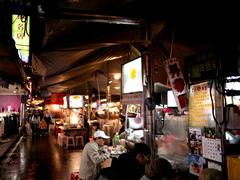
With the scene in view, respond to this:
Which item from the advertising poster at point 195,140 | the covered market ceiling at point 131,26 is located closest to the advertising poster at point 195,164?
the advertising poster at point 195,140

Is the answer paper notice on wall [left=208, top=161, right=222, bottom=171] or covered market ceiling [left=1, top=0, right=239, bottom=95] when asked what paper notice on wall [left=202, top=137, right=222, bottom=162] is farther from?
covered market ceiling [left=1, top=0, right=239, bottom=95]

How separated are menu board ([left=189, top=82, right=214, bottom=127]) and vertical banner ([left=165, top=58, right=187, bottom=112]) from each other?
27 cm

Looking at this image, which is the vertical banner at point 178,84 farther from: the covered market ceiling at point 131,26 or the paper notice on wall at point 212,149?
the paper notice on wall at point 212,149

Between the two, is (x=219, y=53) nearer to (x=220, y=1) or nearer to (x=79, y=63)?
(x=220, y=1)

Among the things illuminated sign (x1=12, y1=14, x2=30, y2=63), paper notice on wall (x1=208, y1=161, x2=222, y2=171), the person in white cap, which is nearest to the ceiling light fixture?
illuminated sign (x1=12, y1=14, x2=30, y2=63)

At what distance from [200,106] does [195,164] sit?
1.02 metres

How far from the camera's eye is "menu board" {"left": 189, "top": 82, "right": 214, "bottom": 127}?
4.25m

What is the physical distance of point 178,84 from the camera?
5133 mm

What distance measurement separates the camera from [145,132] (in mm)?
5754

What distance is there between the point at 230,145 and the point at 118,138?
568cm

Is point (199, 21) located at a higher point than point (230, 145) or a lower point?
higher

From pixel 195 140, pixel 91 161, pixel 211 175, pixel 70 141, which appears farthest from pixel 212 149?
pixel 70 141

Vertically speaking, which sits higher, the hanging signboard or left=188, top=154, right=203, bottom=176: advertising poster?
the hanging signboard

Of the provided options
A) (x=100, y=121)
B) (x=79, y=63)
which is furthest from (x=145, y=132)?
(x=100, y=121)
